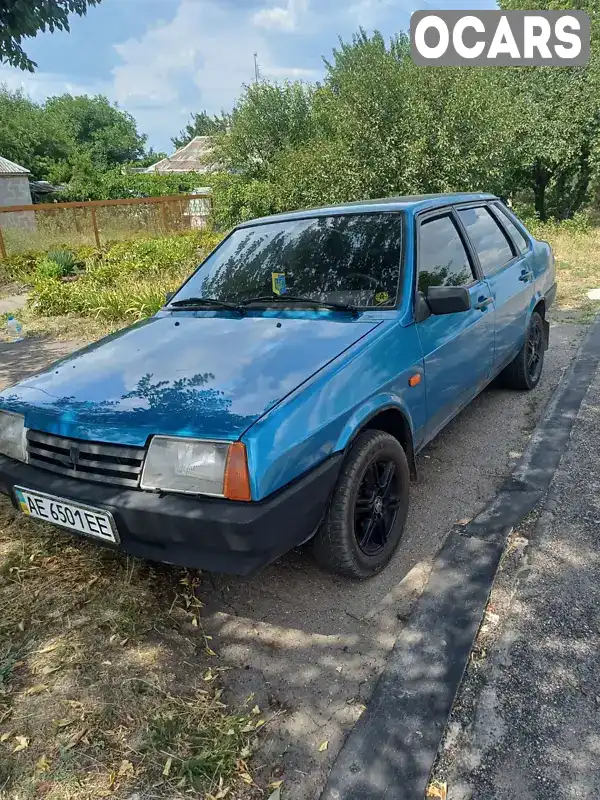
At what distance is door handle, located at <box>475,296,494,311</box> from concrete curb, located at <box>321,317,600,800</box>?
1.04 meters

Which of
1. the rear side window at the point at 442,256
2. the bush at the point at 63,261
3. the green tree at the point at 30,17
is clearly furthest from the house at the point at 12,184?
the rear side window at the point at 442,256

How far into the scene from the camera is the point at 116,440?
227 cm

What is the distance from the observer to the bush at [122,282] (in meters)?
8.55

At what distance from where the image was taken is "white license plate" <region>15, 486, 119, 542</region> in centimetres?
226

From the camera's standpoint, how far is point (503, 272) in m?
4.19

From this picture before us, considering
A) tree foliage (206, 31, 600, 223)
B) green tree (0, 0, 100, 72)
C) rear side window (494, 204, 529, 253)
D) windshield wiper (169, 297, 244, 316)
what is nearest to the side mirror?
windshield wiper (169, 297, 244, 316)

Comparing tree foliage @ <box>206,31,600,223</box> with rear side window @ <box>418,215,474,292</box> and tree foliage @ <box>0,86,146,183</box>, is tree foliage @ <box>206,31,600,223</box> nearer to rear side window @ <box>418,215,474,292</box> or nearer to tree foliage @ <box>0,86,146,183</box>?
rear side window @ <box>418,215,474,292</box>

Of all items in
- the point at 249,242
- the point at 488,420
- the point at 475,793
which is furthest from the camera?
the point at 488,420

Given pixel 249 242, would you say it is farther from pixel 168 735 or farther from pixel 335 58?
pixel 335 58

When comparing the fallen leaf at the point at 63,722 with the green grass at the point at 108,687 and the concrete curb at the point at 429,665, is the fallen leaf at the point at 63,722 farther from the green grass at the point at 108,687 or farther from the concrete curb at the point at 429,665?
the concrete curb at the point at 429,665

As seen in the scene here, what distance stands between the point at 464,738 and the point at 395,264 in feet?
Result: 7.08

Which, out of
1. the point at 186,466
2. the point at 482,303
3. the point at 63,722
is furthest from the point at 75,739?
the point at 482,303

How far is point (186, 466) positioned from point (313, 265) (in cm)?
157

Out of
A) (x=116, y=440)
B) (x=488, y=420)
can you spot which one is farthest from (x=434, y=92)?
(x=116, y=440)
